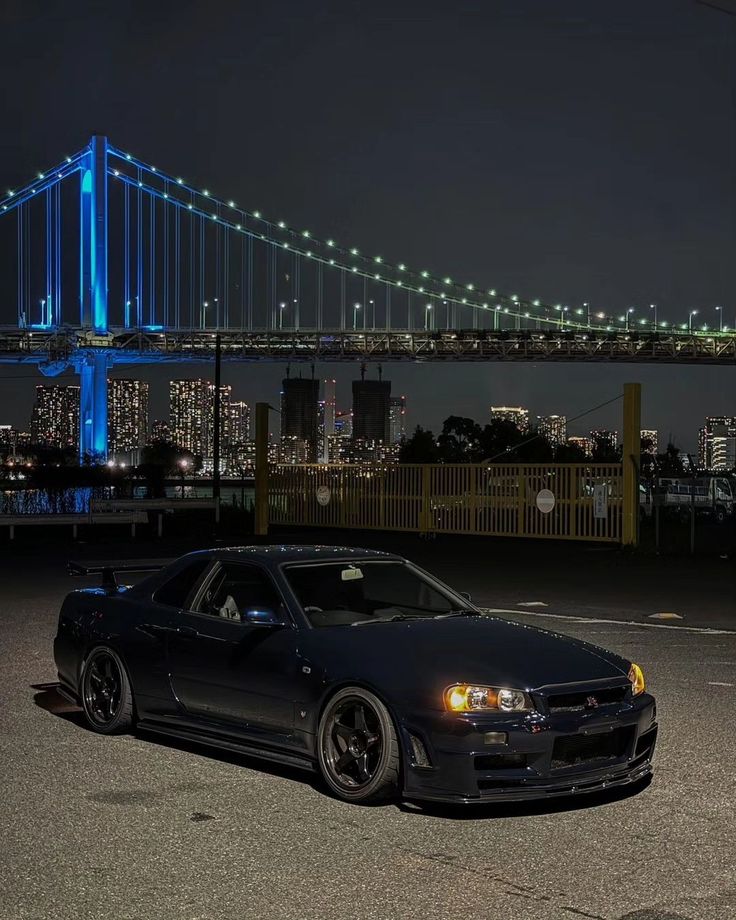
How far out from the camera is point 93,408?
7362 centimetres

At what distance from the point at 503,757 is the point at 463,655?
2.25 feet

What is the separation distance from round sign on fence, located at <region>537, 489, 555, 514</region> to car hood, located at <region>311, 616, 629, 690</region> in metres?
22.6

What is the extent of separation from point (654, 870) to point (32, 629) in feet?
31.8

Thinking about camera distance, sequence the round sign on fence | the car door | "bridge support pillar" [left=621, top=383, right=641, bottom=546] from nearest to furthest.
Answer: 1. the car door
2. "bridge support pillar" [left=621, top=383, right=641, bottom=546]
3. the round sign on fence

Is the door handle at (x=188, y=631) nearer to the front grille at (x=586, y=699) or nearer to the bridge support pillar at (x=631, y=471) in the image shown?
the front grille at (x=586, y=699)

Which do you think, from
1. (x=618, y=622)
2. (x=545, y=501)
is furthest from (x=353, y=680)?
(x=545, y=501)

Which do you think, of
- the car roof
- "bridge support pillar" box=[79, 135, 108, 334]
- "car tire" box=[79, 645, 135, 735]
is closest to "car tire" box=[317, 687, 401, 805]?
the car roof

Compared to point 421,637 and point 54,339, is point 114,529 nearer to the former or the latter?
point 421,637

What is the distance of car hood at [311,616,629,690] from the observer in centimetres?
661

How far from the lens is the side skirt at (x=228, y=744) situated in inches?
281

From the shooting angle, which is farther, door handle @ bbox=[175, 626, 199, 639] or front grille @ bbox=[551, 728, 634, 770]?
door handle @ bbox=[175, 626, 199, 639]

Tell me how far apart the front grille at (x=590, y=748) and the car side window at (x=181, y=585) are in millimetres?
2752

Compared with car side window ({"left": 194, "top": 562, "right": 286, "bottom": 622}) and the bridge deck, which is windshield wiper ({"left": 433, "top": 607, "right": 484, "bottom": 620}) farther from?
the bridge deck

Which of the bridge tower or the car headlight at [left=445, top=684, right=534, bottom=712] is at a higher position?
the bridge tower
